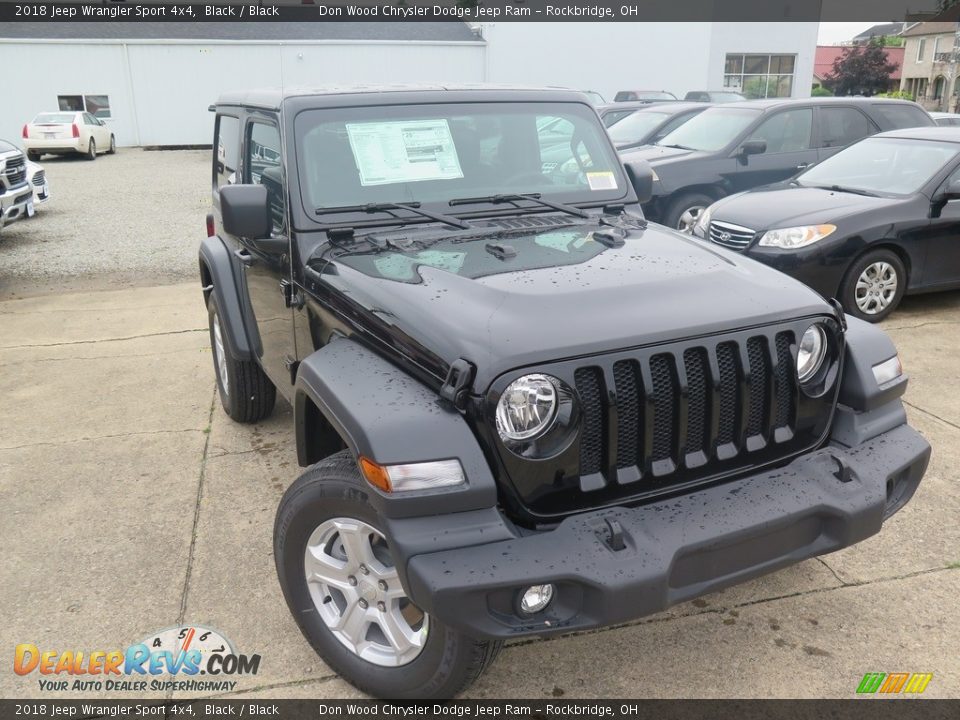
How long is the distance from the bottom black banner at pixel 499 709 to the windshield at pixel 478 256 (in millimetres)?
1427

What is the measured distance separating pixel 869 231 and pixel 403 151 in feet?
15.1

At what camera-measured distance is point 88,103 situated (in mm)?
31344

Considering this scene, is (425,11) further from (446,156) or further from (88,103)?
(446,156)

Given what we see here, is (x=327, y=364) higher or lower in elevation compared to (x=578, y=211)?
lower

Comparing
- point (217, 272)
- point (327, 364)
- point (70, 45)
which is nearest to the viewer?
point (327, 364)

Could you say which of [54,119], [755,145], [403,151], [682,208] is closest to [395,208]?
[403,151]

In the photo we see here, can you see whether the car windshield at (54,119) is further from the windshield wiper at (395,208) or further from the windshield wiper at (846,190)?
the windshield wiper at (395,208)

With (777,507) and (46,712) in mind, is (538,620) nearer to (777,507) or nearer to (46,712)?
(777,507)

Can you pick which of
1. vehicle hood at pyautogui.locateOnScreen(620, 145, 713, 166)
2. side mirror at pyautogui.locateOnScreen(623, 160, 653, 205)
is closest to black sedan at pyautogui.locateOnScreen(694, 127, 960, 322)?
vehicle hood at pyautogui.locateOnScreen(620, 145, 713, 166)

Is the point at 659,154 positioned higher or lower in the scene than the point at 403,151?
lower

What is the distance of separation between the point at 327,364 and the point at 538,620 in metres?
1.05

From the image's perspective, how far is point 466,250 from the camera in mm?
3129

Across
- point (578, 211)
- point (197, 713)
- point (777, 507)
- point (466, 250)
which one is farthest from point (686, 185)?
point (197, 713)

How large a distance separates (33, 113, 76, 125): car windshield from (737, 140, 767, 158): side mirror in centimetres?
2119
